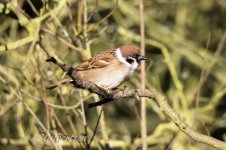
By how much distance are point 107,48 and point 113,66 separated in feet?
6.53

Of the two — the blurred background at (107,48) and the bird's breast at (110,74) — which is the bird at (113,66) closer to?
the bird's breast at (110,74)

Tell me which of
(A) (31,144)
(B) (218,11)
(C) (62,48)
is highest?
(B) (218,11)

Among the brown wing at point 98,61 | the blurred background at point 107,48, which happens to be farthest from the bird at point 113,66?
the blurred background at point 107,48

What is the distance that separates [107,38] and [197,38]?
2131 millimetres

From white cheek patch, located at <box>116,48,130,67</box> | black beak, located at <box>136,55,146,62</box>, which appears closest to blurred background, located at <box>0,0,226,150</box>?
white cheek patch, located at <box>116,48,130,67</box>

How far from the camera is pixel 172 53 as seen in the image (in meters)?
6.94

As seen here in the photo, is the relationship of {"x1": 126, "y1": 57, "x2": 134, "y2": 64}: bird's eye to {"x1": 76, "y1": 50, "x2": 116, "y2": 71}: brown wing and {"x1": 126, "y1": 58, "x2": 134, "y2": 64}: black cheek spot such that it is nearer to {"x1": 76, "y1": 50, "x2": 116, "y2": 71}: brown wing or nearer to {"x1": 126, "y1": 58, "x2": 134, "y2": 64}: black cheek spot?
{"x1": 126, "y1": 58, "x2": 134, "y2": 64}: black cheek spot

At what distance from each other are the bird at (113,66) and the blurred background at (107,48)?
243 millimetres

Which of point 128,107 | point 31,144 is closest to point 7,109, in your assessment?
point 31,144

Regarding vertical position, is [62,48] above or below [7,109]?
above

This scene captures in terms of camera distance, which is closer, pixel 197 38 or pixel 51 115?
pixel 51 115

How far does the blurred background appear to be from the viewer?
4.93m

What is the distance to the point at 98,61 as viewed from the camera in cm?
481

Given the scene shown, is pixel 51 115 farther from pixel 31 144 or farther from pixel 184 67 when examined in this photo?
pixel 184 67
